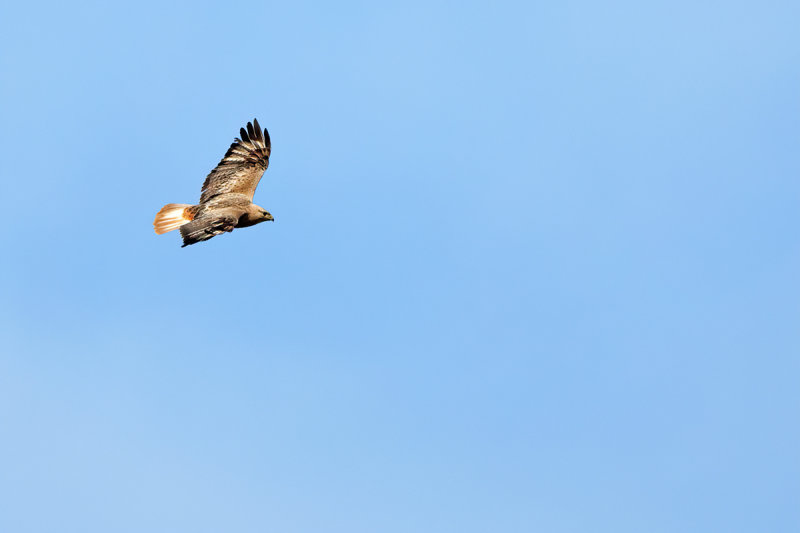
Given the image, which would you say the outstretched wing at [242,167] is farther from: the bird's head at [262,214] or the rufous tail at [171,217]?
the bird's head at [262,214]

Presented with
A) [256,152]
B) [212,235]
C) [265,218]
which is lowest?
[212,235]

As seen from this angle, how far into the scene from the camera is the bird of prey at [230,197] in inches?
1121

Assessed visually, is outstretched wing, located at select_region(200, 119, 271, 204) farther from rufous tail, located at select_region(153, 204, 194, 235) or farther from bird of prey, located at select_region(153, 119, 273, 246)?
rufous tail, located at select_region(153, 204, 194, 235)

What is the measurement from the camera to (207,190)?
32250 mm

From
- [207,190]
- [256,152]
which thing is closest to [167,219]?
[207,190]

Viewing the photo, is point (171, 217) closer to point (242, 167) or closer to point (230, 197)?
point (230, 197)

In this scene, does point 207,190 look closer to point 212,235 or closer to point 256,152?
point 256,152

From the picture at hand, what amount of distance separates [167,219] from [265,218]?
10.9 feet

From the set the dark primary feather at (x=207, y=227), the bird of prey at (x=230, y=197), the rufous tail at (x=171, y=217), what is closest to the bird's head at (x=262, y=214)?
the bird of prey at (x=230, y=197)

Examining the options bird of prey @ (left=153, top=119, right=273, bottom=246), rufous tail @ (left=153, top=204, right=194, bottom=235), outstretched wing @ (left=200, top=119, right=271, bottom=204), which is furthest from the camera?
outstretched wing @ (left=200, top=119, right=271, bottom=204)

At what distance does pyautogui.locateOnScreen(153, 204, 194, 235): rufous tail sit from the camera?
31.3m

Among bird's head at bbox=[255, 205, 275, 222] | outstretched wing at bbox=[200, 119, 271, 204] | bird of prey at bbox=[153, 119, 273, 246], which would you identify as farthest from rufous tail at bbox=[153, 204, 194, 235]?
bird's head at bbox=[255, 205, 275, 222]

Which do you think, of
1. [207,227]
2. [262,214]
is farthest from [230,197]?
[207,227]

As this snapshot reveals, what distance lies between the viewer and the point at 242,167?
32.7m
